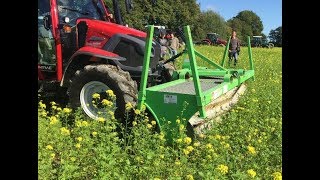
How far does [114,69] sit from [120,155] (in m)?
1.77

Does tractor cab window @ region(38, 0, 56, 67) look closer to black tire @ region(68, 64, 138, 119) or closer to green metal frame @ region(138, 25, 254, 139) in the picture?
black tire @ region(68, 64, 138, 119)

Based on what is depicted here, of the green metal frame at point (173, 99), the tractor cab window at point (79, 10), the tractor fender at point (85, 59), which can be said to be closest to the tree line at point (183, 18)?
the tractor cab window at point (79, 10)

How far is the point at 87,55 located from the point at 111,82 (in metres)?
0.84

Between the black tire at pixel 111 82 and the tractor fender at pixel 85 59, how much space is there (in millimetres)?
221

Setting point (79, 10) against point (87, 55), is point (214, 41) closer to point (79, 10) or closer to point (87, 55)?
point (79, 10)

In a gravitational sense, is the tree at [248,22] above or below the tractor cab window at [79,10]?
above

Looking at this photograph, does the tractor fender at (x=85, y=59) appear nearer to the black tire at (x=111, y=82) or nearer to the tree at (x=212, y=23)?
the black tire at (x=111, y=82)

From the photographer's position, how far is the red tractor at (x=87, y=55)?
5168mm

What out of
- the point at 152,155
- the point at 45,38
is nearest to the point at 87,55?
the point at 45,38

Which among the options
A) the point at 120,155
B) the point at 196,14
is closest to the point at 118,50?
the point at 120,155

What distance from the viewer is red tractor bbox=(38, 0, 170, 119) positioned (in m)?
5.17

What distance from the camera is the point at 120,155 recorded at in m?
3.70
